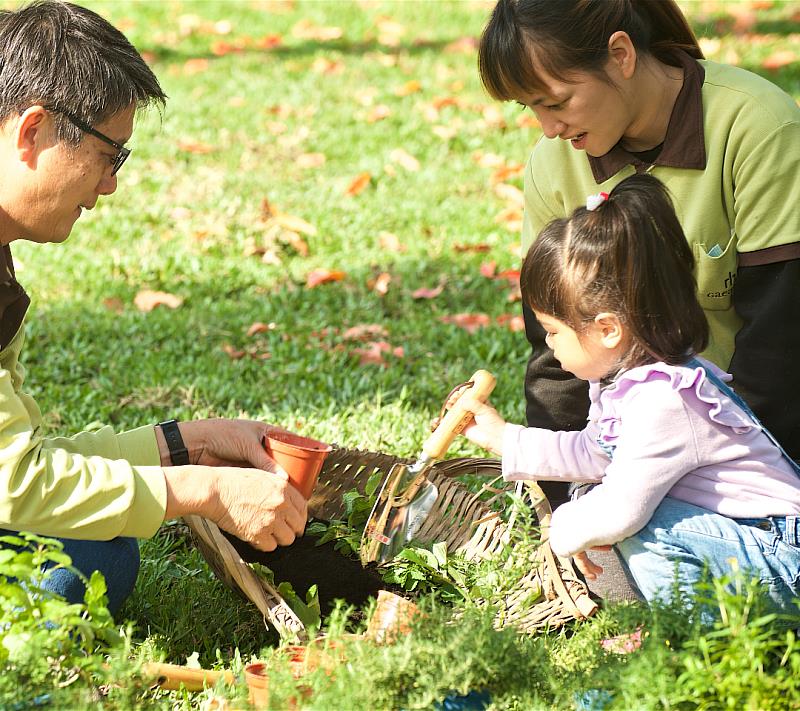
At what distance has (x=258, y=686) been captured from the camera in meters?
2.02

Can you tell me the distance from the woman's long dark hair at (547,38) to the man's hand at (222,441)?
3.49 feet

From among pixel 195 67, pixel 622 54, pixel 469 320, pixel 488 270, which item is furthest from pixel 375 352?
pixel 195 67

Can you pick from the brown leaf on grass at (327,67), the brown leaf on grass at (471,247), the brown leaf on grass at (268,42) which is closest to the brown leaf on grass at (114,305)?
the brown leaf on grass at (471,247)

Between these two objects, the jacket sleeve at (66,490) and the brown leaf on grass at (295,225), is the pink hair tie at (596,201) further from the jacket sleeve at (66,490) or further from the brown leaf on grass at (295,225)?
the brown leaf on grass at (295,225)

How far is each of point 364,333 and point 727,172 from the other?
1.97m

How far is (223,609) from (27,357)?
1905mm

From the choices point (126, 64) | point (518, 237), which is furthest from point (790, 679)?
point (518, 237)

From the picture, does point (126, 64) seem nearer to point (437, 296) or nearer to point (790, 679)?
point (790, 679)

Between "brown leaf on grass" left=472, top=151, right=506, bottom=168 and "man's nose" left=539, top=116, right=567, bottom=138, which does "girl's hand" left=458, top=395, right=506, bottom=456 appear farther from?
"brown leaf on grass" left=472, top=151, right=506, bottom=168

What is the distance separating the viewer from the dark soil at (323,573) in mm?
2781

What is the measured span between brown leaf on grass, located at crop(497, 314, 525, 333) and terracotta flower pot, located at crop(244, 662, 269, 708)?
256 cm

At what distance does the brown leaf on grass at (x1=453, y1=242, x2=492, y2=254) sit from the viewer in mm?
5121

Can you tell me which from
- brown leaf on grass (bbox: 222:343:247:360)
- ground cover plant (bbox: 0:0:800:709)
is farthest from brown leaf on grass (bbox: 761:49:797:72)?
brown leaf on grass (bbox: 222:343:247:360)

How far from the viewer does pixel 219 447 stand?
8.70ft
